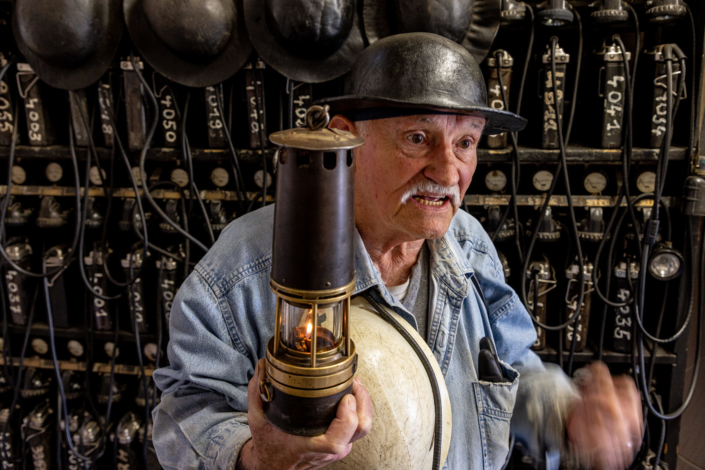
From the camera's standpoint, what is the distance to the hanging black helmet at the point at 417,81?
1.05 metres

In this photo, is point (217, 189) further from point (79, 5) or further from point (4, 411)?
point (4, 411)

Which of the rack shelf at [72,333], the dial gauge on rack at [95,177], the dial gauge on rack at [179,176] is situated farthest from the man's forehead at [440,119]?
the rack shelf at [72,333]

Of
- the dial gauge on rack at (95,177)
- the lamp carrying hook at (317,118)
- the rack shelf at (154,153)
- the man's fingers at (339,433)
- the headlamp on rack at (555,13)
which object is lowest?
the man's fingers at (339,433)

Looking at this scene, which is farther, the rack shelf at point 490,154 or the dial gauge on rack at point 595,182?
the dial gauge on rack at point 595,182

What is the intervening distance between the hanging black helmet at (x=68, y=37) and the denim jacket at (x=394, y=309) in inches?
47.3

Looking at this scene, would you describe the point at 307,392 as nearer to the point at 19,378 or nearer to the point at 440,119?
the point at 440,119

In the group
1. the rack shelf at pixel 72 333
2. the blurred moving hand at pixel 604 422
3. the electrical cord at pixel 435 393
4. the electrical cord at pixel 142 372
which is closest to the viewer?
the electrical cord at pixel 435 393

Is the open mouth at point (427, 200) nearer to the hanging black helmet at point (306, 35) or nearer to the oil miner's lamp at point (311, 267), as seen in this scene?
the oil miner's lamp at point (311, 267)

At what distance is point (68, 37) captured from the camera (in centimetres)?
185

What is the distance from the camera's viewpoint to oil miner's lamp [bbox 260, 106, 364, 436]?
63 centimetres

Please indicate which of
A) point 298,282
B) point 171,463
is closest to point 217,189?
point 171,463

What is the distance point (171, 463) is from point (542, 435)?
855 mm

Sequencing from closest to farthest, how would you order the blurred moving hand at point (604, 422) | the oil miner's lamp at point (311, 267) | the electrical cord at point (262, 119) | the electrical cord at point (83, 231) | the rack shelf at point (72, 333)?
the oil miner's lamp at point (311, 267), the blurred moving hand at point (604, 422), the electrical cord at point (262, 119), the electrical cord at point (83, 231), the rack shelf at point (72, 333)

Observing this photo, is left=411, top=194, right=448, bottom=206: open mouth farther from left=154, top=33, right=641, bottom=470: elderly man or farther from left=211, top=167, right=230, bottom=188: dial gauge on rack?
left=211, top=167, right=230, bottom=188: dial gauge on rack
